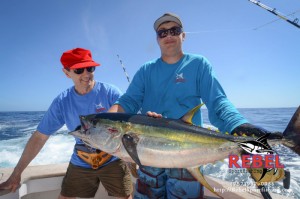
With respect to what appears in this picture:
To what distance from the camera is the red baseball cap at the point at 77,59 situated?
3.31 m

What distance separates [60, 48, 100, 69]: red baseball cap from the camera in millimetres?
3313

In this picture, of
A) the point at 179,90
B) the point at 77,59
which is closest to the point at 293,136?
the point at 179,90

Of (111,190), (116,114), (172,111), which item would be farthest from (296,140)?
(111,190)

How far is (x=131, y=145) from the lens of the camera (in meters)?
1.74

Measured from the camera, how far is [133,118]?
1.88 metres

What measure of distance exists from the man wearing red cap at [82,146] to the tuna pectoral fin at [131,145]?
1.37 metres

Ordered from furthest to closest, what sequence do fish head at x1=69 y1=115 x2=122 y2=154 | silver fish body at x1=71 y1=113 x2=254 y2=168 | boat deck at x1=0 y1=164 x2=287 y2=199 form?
1. boat deck at x1=0 y1=164 x2=287 y2=199
2. fish head at x1=69 y1=115 x2=122 y2=154
3. silver fish body at x1=71 y1=113 x2=254 y2=168

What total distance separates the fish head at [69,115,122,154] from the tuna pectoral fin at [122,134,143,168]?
0.29ft

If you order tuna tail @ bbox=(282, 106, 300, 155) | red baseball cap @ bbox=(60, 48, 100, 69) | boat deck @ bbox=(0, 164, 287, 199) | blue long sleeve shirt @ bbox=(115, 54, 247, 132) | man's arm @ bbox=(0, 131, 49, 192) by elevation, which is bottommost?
boat deck @ bbox=(0, 164, 287, 199)

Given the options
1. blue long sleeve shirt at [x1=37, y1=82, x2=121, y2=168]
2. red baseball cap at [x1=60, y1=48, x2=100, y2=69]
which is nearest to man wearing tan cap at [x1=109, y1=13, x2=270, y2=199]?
blue long sleeve shirt at [x1=37, y1=82, x2=121, y2=168]

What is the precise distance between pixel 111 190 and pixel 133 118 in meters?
1.68

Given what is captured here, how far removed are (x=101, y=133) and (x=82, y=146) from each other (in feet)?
4.33

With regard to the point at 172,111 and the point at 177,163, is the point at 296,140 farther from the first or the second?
the point at 172,111
